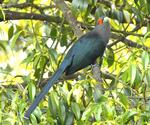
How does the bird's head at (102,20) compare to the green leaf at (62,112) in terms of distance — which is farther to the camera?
the bird's head at (102,20)

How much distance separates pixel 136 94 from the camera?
2.14 m

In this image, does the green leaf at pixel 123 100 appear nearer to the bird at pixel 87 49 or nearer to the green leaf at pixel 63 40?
the bird at pixel 87 49

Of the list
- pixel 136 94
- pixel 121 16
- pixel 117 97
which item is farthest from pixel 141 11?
pixel 117 97

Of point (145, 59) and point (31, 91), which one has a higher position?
point (145, 59)

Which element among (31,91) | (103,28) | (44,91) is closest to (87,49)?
(103,28)

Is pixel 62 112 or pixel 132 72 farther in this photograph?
pixel 62 112

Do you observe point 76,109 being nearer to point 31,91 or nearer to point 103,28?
point 31,91

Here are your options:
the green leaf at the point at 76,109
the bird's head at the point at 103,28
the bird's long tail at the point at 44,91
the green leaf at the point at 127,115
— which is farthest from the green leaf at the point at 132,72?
the bird's head at the point at 103,28

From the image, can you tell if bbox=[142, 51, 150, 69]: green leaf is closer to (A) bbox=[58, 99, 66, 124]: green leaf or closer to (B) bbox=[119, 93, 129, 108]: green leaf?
(B) bbox=[119, 93, 129, 108]: green leaf

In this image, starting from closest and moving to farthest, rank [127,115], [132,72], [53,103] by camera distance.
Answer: [127,115], [132,72], [53,103]

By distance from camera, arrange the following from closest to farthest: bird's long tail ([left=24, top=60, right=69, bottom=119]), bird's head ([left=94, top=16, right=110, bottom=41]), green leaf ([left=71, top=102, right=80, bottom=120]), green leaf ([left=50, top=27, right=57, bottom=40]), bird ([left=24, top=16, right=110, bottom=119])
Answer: bird's long tail ([left=24, top=60, right=69, bottom=119]), green leaf ([left=71, top=102, right=80, bottom=120]), bird ([left=24, top=16, right=110, bottom=119]), bird's head ([left=94, top=16, right=110, bottom=41]), green leaf ([left=50, top=27, right=57, bottom=40])

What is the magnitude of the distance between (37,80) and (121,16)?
67cm

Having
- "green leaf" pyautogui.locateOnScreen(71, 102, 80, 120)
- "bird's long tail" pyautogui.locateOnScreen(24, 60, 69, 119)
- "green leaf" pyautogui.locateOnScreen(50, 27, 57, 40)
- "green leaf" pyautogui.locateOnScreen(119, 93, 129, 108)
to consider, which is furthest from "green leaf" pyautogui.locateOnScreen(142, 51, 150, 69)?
"green leaf" pyautogui.locateOnScreen(50, 27, 57, 40)

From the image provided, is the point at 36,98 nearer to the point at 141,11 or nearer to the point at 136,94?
the point at 136,94
